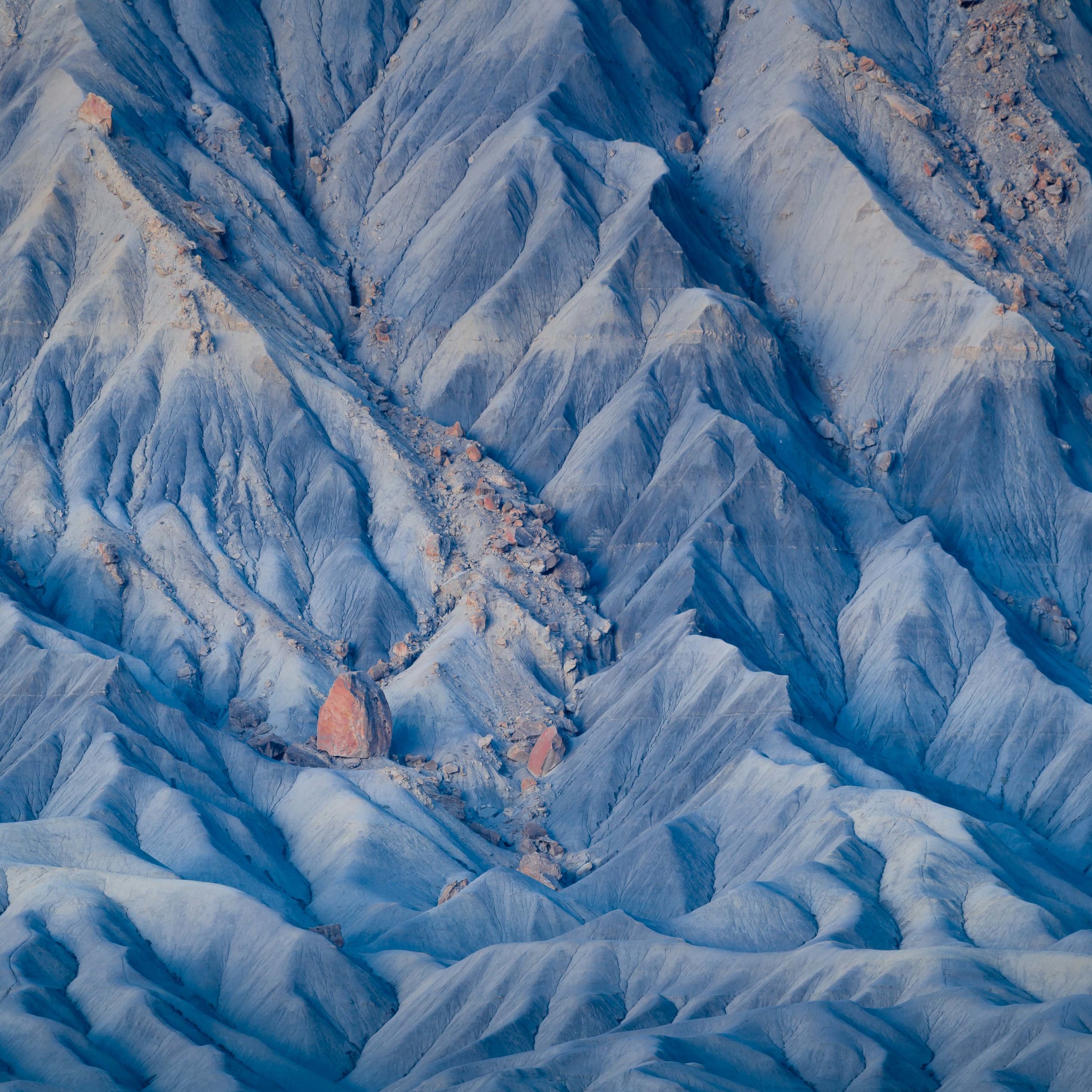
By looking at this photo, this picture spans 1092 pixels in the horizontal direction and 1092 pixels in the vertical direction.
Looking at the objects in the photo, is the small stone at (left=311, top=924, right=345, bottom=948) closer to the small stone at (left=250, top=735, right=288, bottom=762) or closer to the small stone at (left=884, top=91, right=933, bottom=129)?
the small stone at (left=250, top=735, right=288, bottom=762)

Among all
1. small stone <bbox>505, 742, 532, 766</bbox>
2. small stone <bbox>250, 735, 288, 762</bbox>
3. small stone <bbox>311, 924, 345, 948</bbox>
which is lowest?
small stone <bbox>311, 924, 345, 948</bbox>

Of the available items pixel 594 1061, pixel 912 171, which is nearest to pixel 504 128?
pixel 912 171

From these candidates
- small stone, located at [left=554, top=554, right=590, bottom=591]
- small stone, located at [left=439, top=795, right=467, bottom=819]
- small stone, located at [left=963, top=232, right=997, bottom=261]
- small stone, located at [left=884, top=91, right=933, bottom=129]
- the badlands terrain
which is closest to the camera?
the badlands terrain

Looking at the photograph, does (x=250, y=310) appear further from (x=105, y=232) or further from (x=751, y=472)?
(x=751, y=472)

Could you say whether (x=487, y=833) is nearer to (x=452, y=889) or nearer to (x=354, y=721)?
(x=354, y=721)

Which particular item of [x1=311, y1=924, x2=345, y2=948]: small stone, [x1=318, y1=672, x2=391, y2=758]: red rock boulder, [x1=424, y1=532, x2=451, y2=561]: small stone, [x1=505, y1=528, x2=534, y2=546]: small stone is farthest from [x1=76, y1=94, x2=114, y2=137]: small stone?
[x1=311, y1=924, x2=345, y2=948]: small stone

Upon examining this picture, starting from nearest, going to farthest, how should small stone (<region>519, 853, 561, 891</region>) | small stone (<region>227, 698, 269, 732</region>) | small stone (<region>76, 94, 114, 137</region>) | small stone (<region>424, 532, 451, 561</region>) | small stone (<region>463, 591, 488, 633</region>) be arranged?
small stone (<region>519, 853, 561, 891</region>) < small stone (<region>227, 698, 269, 732</region>) < small stone (<region>463, 591, 488, 633</region>) < small stone (<region>424, 532, 451, 561</region>) < small stone (<region>76, 94, 114, 137</region>)

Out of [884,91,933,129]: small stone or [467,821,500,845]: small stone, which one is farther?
[884,91,933,129]: small stone
